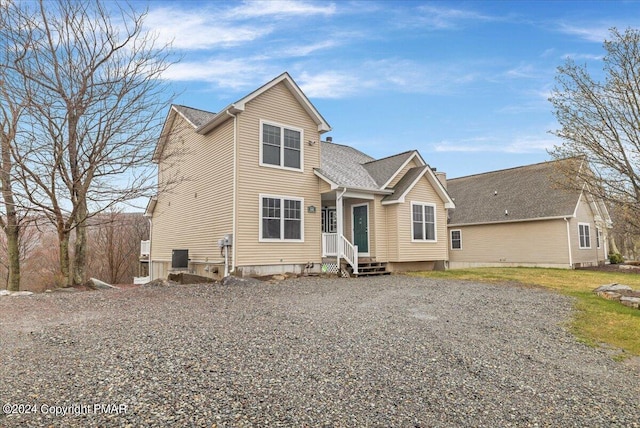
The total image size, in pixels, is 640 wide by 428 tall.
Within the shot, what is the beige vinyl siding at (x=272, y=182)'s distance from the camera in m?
12.3

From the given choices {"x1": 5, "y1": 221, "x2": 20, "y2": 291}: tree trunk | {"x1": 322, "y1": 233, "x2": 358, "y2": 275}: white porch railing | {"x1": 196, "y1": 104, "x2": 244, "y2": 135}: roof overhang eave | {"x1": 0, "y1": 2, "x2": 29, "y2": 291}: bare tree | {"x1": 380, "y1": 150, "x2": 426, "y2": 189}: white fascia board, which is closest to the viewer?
{"x1": 0, "y1": 2, "x2": 29, "y2": 291}: bare tree

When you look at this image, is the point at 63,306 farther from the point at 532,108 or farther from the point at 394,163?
the point at 532,108

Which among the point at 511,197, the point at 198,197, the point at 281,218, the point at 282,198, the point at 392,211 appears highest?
the point at 511,197

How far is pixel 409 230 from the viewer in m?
15.7

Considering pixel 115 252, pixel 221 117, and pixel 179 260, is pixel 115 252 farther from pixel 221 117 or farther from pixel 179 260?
pixel 221 117

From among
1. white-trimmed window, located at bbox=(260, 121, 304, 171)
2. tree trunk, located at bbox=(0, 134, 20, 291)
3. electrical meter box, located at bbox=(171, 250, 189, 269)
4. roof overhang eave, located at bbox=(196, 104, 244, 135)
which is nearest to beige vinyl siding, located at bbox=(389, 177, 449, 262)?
white-trimmed window, located at bbox=(260, 121, 304, 171)

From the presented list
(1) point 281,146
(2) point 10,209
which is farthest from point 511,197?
(2) point 10,209

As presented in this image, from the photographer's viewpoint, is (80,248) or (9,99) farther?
(80,248)

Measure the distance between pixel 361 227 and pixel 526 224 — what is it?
11.9m

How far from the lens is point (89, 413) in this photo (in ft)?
10.1

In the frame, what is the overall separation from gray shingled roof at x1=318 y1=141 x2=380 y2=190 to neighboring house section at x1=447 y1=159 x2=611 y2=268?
9279mm

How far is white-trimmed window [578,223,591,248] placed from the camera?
21092mm

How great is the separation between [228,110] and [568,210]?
1826cm

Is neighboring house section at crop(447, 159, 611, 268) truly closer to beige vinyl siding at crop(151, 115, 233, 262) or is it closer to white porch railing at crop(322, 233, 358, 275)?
white porch railing at crop(322, 233, 358, 275)
